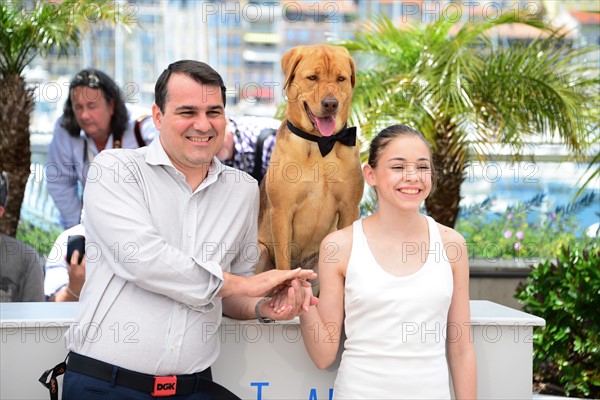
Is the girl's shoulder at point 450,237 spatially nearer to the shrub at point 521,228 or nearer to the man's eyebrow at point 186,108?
the man's eyebrow at point 186,108

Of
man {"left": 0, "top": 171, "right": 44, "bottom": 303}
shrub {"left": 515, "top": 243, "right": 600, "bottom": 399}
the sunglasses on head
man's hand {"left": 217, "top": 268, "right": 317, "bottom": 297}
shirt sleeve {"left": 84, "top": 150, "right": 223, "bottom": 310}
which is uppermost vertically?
A: the sunglasses on head

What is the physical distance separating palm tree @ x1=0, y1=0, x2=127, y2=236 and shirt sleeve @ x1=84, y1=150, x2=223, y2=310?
441 centimetres

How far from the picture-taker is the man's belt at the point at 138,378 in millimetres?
2361

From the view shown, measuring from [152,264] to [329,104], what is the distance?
1019mm

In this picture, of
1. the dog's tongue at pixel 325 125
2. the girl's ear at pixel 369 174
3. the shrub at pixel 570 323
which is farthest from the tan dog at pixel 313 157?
the shrub at pixel 570 323

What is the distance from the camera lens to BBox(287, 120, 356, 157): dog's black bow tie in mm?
2947

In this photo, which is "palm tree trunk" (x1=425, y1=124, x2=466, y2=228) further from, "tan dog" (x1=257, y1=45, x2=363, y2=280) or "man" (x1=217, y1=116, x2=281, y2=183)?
"tan dog" (x1=257, y1=45, x2=363, y2=280)

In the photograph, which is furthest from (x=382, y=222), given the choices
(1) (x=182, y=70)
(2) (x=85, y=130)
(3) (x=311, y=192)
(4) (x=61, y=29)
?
(4) (x=61, y=29)

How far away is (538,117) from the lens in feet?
19.8

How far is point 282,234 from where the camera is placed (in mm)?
3027

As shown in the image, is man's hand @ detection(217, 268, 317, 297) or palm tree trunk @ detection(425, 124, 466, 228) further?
palm tree trunk @ detection(425, 124, 466, 228)

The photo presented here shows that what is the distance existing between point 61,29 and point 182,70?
14.3ft

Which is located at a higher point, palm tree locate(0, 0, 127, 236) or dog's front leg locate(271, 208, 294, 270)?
palm tree locate(0, 0, 127, 236)

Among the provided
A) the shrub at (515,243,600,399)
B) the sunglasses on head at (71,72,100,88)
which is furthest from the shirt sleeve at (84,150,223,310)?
the sunglasses on head at (71,72,100,88)
